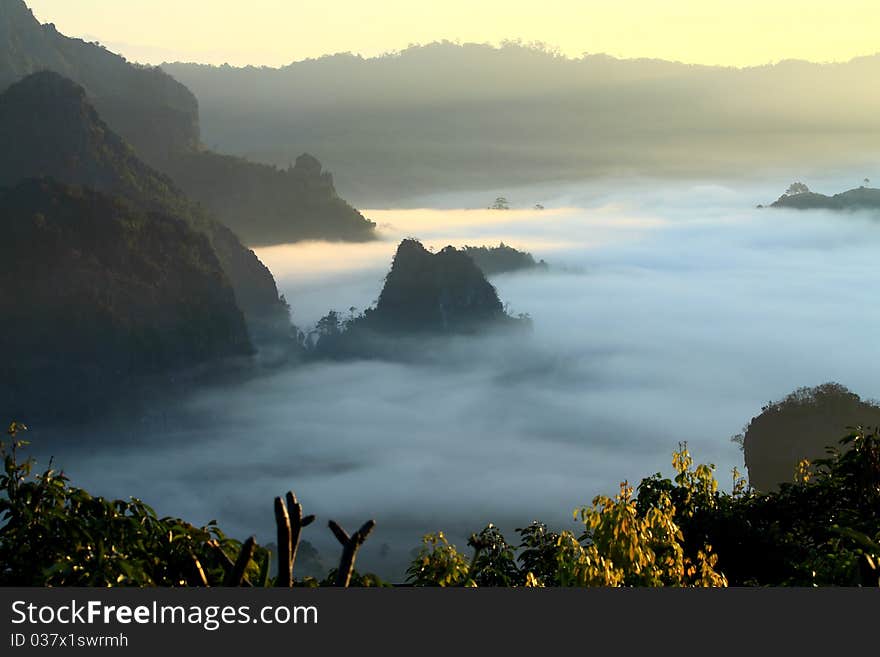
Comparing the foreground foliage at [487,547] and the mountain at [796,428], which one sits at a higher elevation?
the foreground foliage at [487,547]

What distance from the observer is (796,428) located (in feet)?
447

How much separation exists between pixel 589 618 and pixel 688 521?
40.6 ft

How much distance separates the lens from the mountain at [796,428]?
13288 cm

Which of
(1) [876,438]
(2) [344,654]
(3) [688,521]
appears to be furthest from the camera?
(3) [688,521]

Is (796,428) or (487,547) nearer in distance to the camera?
(487,547)

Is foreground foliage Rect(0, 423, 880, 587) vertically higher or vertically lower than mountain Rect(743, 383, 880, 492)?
higher

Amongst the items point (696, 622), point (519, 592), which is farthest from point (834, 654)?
point (519, 592)

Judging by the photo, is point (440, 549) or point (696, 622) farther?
point (440, 549)

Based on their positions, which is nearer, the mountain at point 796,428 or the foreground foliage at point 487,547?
the foreground foliage at point 487,547

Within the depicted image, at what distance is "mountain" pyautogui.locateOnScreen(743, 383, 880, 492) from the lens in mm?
132875

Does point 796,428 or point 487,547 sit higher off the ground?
point 487,547

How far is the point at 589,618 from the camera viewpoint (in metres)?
11.2

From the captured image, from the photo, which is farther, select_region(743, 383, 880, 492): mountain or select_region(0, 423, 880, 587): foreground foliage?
select_region(743, 383, 880, 492): mountain

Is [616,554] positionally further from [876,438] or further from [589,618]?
[876,438]
